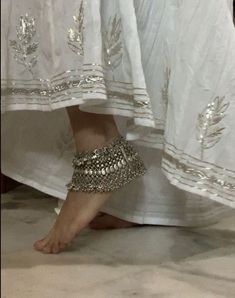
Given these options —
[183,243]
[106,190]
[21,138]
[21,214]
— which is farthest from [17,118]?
[183,243]

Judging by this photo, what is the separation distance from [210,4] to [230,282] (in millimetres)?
375

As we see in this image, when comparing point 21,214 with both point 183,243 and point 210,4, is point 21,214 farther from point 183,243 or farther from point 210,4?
point 210,4

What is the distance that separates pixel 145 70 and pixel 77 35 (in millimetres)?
132

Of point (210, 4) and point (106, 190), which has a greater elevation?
point (210, 4)

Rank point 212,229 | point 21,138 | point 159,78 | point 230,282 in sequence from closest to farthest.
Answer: point 230,282, point 159,78, point 212,229, point 21,138

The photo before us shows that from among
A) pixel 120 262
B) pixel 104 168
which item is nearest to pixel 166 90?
pixel 104 168

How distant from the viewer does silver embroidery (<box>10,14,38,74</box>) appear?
89cm

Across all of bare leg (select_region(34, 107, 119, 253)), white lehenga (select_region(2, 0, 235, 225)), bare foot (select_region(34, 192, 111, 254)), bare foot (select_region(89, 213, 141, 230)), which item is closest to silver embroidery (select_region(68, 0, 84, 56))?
white lehenga (select_region(2, 0, 235, 225))

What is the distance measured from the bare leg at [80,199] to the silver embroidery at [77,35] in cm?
11

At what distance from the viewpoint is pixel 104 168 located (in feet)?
3.12

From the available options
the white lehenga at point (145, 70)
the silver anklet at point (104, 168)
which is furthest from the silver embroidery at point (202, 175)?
the silver anklet at point (104, 168)

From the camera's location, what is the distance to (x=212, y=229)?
41.3 inches

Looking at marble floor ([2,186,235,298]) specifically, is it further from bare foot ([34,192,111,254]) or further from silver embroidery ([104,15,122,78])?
silver embroidery ([104,15,122,78])

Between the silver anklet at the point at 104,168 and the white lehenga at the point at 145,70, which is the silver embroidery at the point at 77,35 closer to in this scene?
the white lehenga at the point at 145,70
